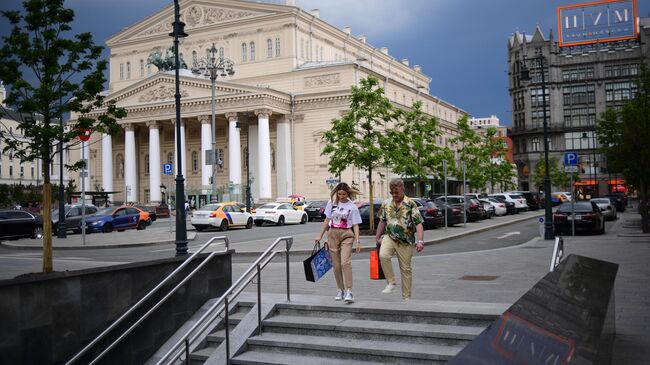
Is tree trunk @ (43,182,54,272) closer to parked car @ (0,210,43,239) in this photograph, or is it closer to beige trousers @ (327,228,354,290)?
beige trousers @ (327,228,354,290)

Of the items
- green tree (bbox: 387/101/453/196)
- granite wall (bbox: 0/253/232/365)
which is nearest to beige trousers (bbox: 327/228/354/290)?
granite wall (bbox: 0/253/232/365)

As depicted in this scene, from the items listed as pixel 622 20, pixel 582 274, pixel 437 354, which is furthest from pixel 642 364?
pixel 622 20

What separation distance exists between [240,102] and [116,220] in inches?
1400

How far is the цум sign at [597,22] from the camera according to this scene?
100 metres

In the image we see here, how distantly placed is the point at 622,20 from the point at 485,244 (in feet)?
302

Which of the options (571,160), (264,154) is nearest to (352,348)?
(571,160)

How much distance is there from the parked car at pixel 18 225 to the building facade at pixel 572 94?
86.7 metres

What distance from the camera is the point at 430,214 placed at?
32.1 m

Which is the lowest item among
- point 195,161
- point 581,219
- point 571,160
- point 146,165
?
point 581,219

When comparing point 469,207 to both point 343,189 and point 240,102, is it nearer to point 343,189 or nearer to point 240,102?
point 343,189

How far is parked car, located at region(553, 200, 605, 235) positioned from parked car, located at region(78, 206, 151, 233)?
2400 cm

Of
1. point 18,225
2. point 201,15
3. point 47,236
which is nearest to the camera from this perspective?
point 47,236

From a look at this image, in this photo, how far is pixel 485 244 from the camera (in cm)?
2430

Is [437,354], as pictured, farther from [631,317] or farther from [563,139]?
[563,139]
